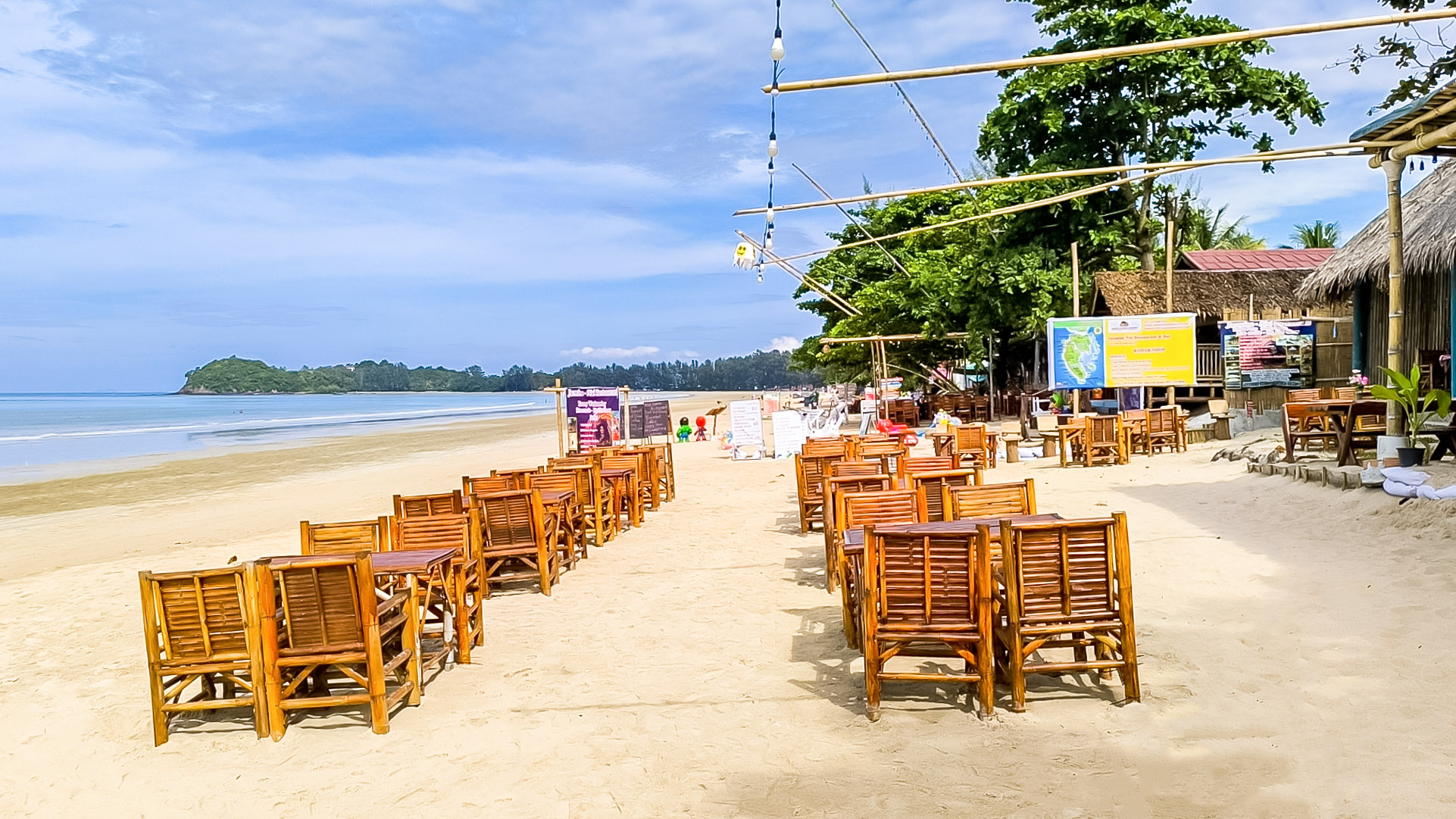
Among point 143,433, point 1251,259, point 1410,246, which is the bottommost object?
point 143,433

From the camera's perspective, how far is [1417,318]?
13.6 meters

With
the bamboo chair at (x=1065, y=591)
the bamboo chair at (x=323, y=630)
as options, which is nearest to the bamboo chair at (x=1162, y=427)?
the bamboo chair at (x=1065, y=591)

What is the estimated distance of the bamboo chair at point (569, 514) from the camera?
27.6ft

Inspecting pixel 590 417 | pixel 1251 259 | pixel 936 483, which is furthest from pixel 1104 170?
pixel 1251 259

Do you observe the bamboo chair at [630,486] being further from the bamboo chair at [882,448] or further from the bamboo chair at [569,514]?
the bamboo chair at [882,448]

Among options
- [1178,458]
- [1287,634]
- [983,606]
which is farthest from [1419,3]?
[983,606]

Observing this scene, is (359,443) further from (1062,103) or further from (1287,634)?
(1287,634)

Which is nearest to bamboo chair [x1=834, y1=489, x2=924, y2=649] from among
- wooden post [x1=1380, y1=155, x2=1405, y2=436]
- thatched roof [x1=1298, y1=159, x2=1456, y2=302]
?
wooden post [x1=1380, y1=155, x2=1405, y2=436]

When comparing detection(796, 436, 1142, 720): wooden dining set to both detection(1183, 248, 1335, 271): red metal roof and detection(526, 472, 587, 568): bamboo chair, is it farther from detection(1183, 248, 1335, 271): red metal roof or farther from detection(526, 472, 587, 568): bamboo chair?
detection(1183, 248, 1335, 271): red metal roof

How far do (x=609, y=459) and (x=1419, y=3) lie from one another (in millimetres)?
12177

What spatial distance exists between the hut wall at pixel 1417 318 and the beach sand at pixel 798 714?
6543mm

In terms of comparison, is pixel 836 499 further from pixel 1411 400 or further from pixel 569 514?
pixel 1411 400

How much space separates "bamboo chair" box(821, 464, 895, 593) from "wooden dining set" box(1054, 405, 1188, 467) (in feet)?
22.3

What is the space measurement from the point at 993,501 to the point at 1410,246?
9953 mm
